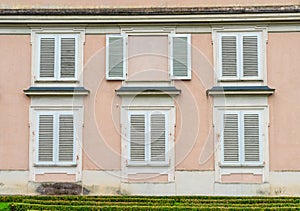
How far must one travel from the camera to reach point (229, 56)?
61.2ft

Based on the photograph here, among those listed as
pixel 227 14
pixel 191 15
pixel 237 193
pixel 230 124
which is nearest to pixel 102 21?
pixel 191 15

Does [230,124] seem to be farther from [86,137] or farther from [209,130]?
[86,137]

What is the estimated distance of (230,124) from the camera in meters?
18.3

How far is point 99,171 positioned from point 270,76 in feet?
20.4

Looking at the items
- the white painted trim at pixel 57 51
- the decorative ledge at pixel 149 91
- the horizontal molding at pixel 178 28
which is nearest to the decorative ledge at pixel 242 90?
the decorative ledge at pixel 149 91

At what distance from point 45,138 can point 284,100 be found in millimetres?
7705

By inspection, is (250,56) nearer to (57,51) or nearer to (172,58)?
(172,58)

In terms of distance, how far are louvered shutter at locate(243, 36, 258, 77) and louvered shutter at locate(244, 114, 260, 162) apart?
4.59 ft

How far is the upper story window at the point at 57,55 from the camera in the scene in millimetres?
18703

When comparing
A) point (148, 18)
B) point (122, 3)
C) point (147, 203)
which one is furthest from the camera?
point (122, 3)

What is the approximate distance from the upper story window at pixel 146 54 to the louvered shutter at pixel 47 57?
1.79m

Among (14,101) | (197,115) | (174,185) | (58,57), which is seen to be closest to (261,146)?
(197,115)

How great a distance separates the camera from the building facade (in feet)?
59.9

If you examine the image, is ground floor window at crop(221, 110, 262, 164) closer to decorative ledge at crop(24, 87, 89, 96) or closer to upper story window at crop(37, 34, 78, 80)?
decorative ledge at crop(24, 87, 89, 96)
